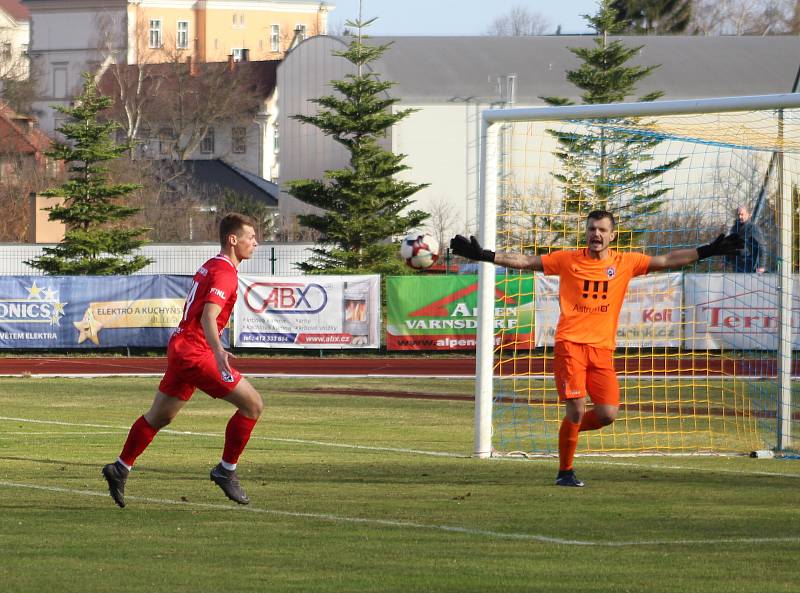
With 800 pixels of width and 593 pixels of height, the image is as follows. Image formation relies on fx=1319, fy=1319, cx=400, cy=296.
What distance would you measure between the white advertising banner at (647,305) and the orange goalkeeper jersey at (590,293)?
13084mm

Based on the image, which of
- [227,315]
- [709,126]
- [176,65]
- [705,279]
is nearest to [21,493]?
[227,315]

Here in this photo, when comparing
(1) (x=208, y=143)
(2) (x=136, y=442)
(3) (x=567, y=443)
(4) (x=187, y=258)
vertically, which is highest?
(1) (x=208, y=143)

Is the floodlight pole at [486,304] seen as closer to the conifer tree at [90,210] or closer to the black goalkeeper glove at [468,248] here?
the black goalkeeper glove at [468,248]

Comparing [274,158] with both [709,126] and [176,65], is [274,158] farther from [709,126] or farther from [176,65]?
[709,126]

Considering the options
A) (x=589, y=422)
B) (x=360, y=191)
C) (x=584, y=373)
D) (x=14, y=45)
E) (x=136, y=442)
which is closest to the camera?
(x=136, y=442)

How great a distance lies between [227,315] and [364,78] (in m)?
29.3

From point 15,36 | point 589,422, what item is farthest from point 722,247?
point 15,36

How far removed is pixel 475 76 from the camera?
5669cm

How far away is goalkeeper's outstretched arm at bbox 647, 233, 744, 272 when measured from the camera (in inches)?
405

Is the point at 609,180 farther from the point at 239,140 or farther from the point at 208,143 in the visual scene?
the point at 208,143

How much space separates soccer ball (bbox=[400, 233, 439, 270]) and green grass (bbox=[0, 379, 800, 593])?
8816 mm

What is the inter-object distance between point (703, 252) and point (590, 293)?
0.93m

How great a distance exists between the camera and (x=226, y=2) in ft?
377

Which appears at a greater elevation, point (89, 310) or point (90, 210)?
point (90, 210)
